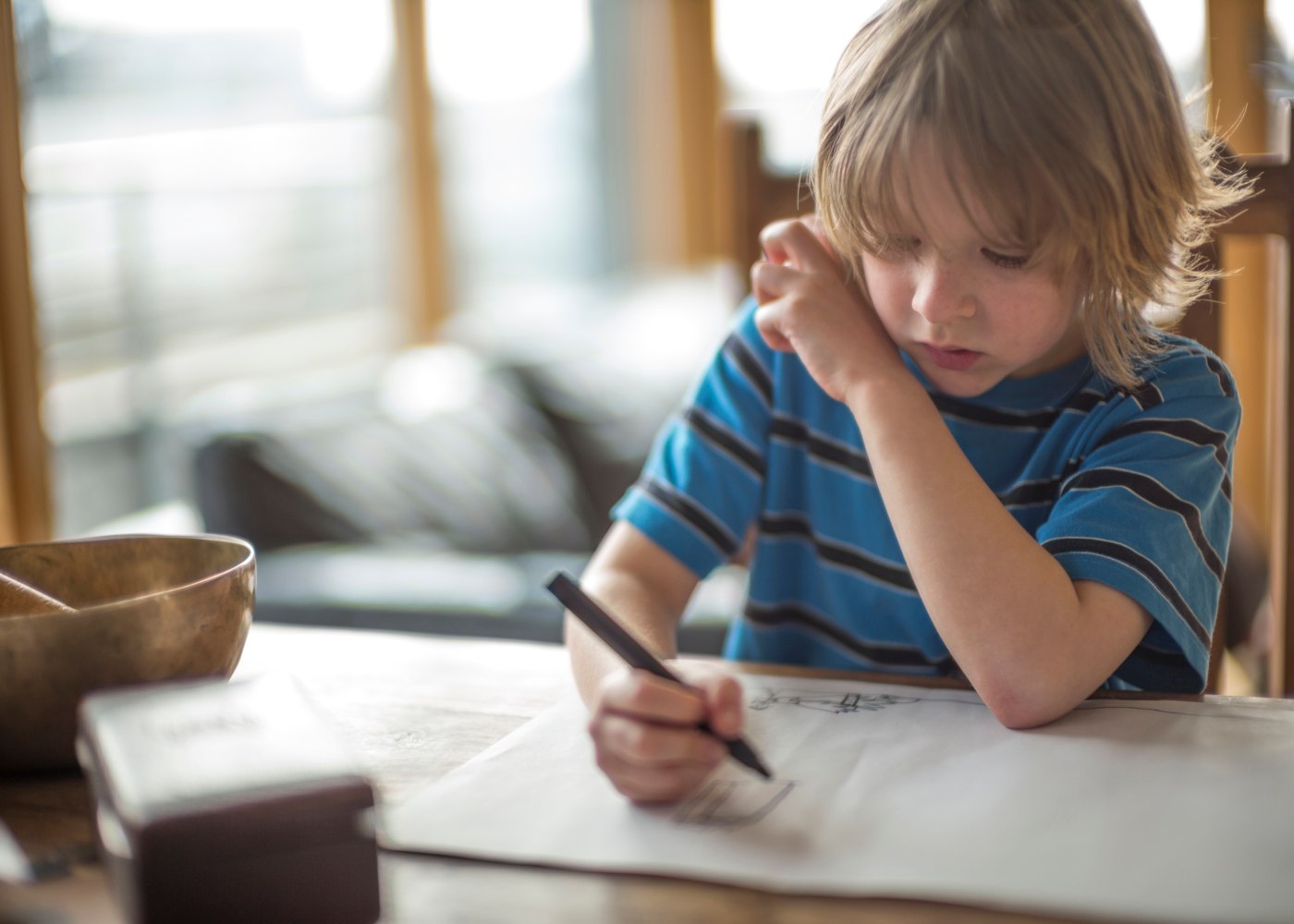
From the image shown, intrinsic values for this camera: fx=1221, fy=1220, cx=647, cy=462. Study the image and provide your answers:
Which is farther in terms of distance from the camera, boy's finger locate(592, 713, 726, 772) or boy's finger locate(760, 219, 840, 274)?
boy's finger locate(760, 219, 840, 274)

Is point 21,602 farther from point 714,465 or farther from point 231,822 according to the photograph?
point 714,465

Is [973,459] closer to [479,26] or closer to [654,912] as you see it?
[654,912]

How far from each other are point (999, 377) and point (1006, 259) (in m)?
0.12

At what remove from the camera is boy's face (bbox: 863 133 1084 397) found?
71 cm

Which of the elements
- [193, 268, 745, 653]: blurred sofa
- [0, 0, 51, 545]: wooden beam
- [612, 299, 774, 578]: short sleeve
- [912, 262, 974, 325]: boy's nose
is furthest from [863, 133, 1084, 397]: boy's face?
[0, 0, 51, 545]: wooden beam

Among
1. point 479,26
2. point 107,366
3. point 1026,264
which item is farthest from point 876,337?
point 479,26

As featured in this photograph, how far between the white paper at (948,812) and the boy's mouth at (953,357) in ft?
0.76

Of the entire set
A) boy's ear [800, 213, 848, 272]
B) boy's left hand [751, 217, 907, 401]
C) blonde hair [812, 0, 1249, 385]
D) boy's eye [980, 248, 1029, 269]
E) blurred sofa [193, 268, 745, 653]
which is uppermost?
blonde hair [812, 0, 1249, 385]

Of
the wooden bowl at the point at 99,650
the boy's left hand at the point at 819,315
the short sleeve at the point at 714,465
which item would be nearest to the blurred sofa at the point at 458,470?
the short sleeve at the point at 714,465

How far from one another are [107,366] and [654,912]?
2639 mm

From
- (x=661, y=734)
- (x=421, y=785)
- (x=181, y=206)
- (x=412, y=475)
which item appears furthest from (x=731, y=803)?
(x=181, y=206)

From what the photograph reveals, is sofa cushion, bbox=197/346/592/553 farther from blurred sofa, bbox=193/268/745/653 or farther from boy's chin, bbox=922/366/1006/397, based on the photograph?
boy's chin, bbox=922/366/1006/397

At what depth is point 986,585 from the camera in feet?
2.30

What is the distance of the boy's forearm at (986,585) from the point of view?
2.16 feet
